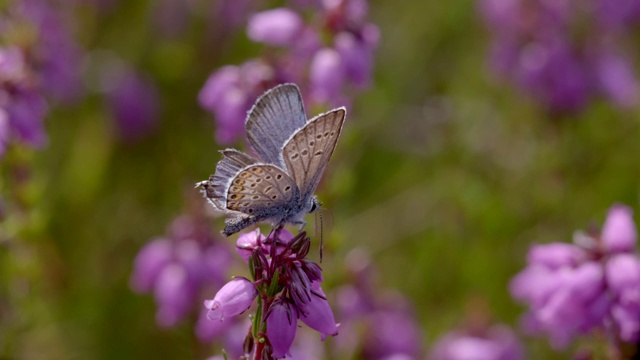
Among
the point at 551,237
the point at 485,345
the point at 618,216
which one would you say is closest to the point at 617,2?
the point at 551,237

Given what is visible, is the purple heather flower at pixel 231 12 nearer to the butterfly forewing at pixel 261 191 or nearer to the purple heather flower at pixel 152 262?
the purple heather flower at pixel 152 262

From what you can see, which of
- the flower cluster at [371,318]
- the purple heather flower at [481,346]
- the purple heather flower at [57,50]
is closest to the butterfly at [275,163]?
the flower cluster at [371,318]

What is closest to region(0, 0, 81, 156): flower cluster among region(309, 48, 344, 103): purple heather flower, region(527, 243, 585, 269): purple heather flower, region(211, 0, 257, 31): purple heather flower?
region(309, 48, 344, 103): purple heather flower

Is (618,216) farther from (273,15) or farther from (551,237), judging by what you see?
(551,237)

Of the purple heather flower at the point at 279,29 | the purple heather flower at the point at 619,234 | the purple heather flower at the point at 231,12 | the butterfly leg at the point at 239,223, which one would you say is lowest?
the butterfly leg at the point at 239,223

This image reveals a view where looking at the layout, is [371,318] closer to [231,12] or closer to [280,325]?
[280,325]

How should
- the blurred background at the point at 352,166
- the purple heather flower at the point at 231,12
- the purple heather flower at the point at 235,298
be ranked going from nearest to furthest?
the purple heather flower at the point at 235,298, the blurred background at the point at 352,166, the purple heather flower at the point at 231,12
